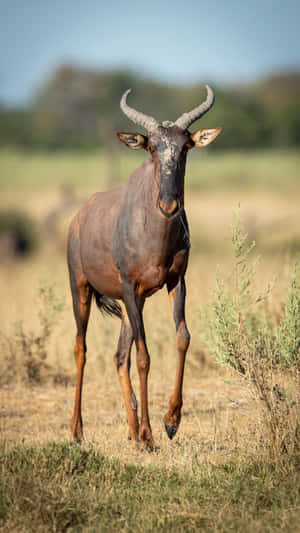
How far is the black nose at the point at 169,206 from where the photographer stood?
5.77 meters

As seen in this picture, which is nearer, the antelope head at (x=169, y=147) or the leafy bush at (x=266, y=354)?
the leafy bush at (x=266, y=354)

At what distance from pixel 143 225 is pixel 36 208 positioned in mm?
25006

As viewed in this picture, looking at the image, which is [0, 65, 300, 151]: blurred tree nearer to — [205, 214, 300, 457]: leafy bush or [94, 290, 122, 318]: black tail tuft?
[94, 290, 122, 318]: black tail tuft

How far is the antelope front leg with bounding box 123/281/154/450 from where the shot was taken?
6.04 metres

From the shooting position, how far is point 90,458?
5410 millimetres

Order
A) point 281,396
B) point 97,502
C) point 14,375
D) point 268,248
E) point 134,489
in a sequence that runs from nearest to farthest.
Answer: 1. point 97,502
2. point 134,489
3. point 281,396
4. point 14,375
5. point 268,248

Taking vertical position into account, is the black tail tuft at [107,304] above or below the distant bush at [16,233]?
above

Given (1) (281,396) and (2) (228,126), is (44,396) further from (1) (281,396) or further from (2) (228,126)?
(2) (228,126)

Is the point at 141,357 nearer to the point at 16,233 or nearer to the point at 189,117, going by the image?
the point at 189,117

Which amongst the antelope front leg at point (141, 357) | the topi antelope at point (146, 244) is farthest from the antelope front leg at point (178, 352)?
the antelope front leg at point (141, 357)

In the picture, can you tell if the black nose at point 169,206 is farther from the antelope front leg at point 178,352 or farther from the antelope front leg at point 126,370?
the antelope front leg at point 126,370

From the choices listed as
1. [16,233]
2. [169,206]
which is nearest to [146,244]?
[169,206]

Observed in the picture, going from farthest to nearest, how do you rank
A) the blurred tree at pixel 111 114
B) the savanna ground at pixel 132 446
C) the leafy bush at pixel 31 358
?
the blurred tree at pixel 111 114 → the leafy bush at pixel 31 358 → the savanna ground at pixel 132 446

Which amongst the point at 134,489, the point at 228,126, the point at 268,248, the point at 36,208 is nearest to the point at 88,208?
the point at 134,489
